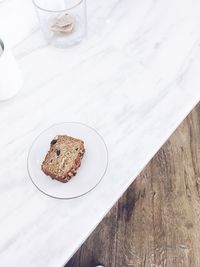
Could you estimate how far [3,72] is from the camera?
59 cm

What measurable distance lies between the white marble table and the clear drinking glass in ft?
0.07

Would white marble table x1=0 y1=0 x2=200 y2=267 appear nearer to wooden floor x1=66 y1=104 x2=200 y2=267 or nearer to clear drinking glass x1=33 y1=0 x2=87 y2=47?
clear drinking glass x1=33 y1=0 x2=87 y2=47

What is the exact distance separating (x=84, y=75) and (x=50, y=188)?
262mm

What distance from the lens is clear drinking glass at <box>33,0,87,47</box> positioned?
714mm

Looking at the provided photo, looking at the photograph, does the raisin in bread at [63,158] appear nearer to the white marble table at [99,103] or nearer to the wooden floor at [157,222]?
the white marble table at [99,103]

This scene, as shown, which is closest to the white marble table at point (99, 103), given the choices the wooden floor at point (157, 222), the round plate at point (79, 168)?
the round plate at point (79, 168)

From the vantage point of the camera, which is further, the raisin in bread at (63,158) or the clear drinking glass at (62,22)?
the clear drinking glass at (62,22)

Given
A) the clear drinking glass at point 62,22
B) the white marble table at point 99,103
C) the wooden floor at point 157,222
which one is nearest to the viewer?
the white marble table at point 99,103

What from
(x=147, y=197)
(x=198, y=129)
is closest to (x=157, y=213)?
(x=147, y=197)

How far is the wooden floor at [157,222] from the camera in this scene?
1050 millimetres

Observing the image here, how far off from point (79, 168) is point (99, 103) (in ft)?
0.49

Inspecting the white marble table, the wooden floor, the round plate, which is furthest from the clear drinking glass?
the wooden floor

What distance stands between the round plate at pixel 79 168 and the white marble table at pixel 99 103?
0.05 feet

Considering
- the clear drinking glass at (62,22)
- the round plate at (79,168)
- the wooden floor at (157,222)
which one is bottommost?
the wooden floor at (157,222)
